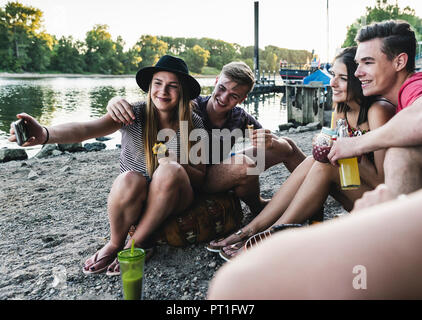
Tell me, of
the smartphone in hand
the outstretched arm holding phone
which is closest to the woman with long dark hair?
the outstretched arm holding phone

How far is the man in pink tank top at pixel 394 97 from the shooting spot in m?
1.92

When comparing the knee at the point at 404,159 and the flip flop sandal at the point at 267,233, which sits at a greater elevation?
the knee at the point at 404,159

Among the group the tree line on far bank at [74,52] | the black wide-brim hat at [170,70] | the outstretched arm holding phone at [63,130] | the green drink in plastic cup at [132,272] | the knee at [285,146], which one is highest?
the tree line on far bank at [74,52]

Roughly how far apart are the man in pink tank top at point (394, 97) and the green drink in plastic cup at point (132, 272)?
1.48 metres

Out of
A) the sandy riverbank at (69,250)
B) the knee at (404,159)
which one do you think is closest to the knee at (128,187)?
the sandy riverbank at (69,250)

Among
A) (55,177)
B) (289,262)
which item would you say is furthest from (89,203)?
(289,262)

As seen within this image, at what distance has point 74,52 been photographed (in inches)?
3258

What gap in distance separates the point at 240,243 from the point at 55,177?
4.44m

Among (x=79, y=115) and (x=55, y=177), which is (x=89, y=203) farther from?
(x=79, y=115)

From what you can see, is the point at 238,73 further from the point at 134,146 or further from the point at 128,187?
the point at 128,187

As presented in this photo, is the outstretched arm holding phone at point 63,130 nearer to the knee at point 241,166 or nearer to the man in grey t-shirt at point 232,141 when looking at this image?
the man in grey t-shirt at point 232,141

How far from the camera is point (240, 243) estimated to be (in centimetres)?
264

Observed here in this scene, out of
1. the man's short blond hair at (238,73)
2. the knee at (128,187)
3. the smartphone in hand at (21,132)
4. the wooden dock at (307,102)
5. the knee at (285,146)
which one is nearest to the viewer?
the smartphone in hand at (21,132)

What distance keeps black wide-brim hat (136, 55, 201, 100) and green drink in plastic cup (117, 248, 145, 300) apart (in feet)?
5.24
